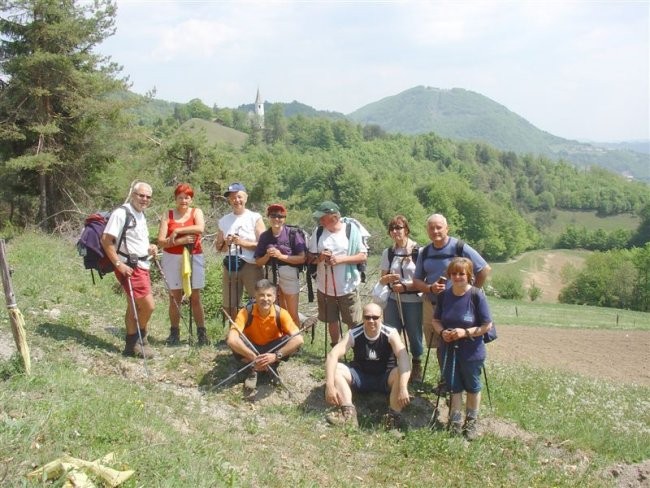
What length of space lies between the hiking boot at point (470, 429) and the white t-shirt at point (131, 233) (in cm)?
423

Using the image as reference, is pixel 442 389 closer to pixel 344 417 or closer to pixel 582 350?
pixel 344 417

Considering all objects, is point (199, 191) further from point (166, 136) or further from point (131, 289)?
point (131, 289)

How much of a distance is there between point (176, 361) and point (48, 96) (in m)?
14.9

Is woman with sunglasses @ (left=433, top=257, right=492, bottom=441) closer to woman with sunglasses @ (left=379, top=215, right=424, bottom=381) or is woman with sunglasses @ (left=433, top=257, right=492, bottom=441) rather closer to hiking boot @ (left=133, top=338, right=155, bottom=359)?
woman with sunglasses @ (left=379, top=215, right=424, bottom=381)

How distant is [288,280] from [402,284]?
59.2 inches

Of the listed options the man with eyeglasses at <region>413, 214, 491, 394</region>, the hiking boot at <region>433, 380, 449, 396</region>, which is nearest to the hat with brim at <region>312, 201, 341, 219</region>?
the man with eyeglasses at <region>413, 214, 491, 394</region>

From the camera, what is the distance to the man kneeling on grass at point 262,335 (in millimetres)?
6387

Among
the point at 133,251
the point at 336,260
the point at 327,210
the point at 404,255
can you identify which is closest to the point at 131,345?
the point at 133,251

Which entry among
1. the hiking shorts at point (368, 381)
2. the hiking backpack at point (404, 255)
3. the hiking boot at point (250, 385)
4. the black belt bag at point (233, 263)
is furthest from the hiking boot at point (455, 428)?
the black belt bag at point (233, 263)

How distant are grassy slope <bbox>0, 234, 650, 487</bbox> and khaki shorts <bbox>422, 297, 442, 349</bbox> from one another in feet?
2.68

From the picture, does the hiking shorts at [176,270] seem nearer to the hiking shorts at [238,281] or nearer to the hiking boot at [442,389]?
the hiking shorts at [238,281]

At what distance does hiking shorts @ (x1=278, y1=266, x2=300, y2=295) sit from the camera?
7145 millimetres

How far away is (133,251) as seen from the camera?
649 cm

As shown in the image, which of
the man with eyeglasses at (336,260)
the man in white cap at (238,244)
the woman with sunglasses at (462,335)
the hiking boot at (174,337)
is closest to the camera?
the woman with sunglasses at (462,335)
